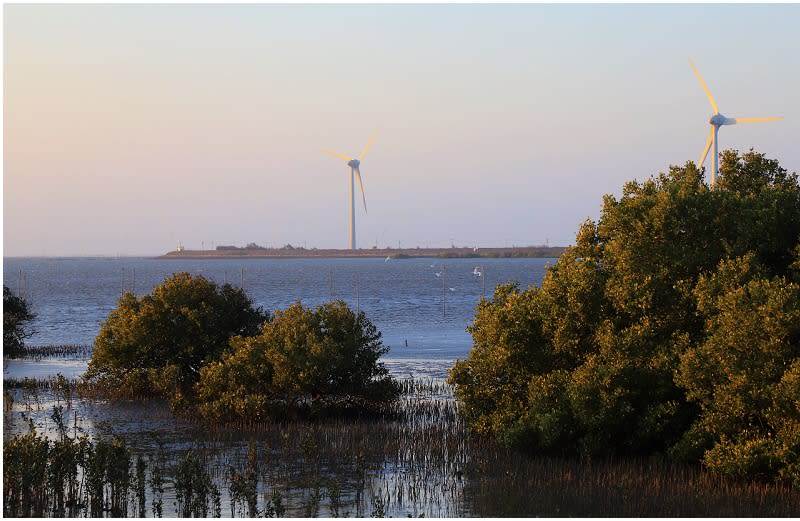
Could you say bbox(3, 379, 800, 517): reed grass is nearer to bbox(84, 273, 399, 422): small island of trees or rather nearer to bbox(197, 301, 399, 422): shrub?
bbox(197, 301, 399, 422): shrub

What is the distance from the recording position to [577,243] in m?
28.0

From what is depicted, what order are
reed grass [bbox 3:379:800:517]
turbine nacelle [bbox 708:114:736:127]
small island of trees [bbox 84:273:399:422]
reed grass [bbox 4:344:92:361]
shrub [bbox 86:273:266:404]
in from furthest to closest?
turbine nacelle [bbox 708:114:736:127] → reed grass [bbox 4:344:92:361] → shrub [bbox 86:273:266:404] → small island of trees [bbox 84:273:399:422] → reed grass [bbox 3:379:800:517]

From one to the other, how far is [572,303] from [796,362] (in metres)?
6.75

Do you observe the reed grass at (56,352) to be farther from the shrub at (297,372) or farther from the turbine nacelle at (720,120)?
the turbine nacelle at (720,120)

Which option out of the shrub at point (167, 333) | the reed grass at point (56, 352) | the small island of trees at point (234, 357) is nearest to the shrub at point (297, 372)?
the small island of trees at point (234, 357)

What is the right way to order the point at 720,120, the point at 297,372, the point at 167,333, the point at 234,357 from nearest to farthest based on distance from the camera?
1. the point at 297,372
2. the point at 234,357
3. the point at 167,333
4. the point at 720,120

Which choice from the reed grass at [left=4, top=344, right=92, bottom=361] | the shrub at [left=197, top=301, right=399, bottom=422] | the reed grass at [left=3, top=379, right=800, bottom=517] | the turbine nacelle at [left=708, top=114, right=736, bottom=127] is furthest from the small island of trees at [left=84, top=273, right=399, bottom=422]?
the turbine nacelle at [left=708, top=114, right=736, bottom=127]

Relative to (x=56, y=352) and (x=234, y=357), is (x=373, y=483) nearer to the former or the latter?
(x=234, y=357)

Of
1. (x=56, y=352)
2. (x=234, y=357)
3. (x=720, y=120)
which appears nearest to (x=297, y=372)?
(x=234, y=357)

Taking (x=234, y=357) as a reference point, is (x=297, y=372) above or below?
below

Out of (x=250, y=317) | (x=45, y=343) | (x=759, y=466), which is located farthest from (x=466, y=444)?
(x=45, y=343)

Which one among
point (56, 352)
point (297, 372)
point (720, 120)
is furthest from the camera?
point (720, 120)

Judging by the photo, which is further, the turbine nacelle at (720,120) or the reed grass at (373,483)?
the turbine nacelle at (720,120)

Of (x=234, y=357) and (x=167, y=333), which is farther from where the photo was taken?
(x=167, y=333)
